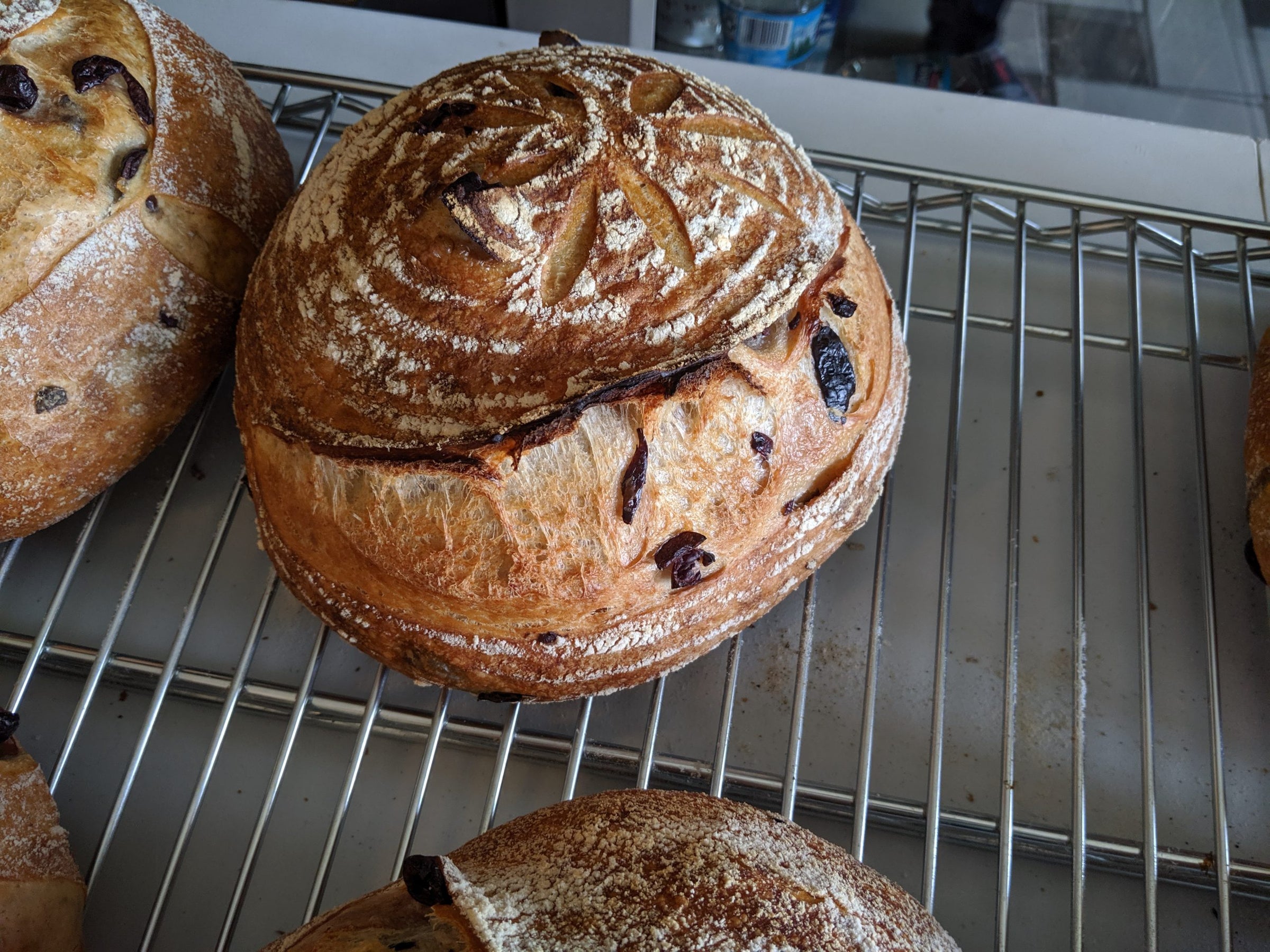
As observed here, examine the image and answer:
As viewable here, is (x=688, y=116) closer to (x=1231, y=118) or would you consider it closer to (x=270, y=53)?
(x=270, y=53)

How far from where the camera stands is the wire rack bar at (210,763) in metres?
Result: 0.92

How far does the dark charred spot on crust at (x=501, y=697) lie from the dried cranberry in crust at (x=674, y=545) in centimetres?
24

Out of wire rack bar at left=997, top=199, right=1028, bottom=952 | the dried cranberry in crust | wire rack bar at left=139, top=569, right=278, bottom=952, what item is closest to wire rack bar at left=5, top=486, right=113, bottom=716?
wire rack bar at left=139, top=569, right=278, bottom=952

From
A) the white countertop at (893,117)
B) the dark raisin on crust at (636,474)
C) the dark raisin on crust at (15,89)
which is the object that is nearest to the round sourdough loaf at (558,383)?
the dark raisin on crust at (636,474)

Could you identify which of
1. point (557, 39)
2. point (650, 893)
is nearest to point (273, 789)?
point (650, 893)

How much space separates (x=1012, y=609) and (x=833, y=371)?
379 millimetres

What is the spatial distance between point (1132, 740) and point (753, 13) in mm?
1499

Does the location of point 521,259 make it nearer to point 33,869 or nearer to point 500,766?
point 500,766

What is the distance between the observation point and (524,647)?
92 centimetres

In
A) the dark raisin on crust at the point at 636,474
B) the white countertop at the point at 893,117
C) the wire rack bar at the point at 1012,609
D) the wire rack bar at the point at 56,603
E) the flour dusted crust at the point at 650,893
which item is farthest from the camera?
the white countertop at the point at 893,117

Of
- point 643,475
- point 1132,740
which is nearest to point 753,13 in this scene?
point 643,475

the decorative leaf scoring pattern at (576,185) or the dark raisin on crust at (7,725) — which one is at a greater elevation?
the decorative leaf scoring pattern at (576,185)

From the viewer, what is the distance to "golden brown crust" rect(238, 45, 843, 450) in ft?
2.85

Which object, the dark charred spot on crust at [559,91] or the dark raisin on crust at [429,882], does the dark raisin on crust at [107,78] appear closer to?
the dark charred spot on crust at [559,91]
